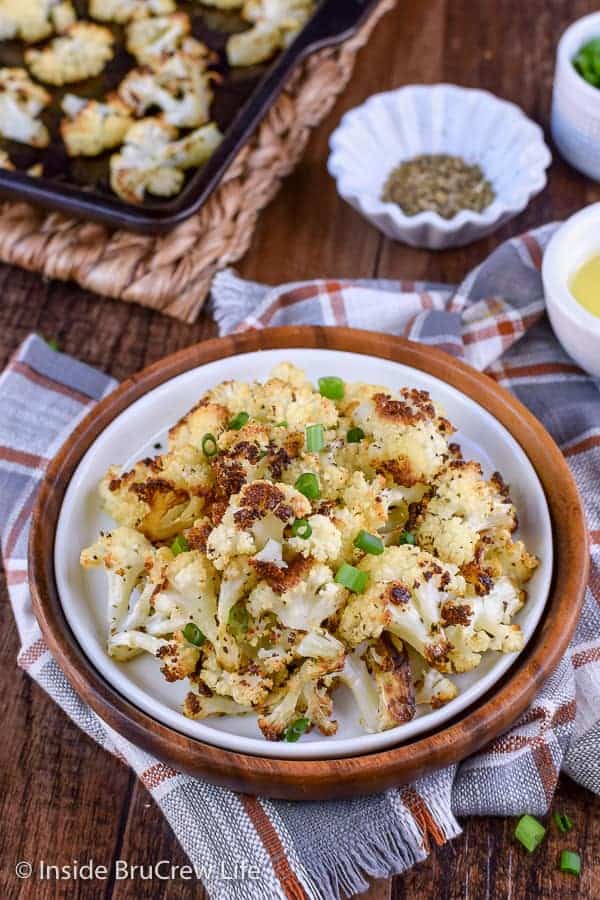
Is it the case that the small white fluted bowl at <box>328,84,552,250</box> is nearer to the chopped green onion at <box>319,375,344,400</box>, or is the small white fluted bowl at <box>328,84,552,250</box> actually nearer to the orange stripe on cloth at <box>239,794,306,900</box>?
the chopped green onion at <box>319,375,344,400</box>

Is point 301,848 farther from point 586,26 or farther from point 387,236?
point 586,26

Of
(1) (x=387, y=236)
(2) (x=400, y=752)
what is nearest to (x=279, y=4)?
(1) (x=387, y=236)

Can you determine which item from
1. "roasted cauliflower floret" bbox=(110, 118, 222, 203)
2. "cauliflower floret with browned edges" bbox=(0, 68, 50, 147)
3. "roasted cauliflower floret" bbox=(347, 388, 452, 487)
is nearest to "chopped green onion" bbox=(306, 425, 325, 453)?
"roasted cauliflower floret" bbox=(347, 388, 452, 487)

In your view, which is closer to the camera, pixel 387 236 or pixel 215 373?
pixel 215 373

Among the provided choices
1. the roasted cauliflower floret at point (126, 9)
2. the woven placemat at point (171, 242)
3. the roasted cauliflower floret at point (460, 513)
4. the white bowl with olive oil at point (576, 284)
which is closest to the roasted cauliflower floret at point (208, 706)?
the roasted cauliflower floret at point (460, 513)

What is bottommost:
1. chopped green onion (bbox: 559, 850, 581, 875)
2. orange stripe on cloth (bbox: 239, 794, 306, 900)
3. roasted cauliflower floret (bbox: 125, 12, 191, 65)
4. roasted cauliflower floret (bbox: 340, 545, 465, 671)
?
chopped green onion (bbox: 559, 850, 581, 875)

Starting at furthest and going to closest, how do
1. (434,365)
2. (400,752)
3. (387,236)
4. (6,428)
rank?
(387,236)
(6,428)
(434,365)
(400,752)
